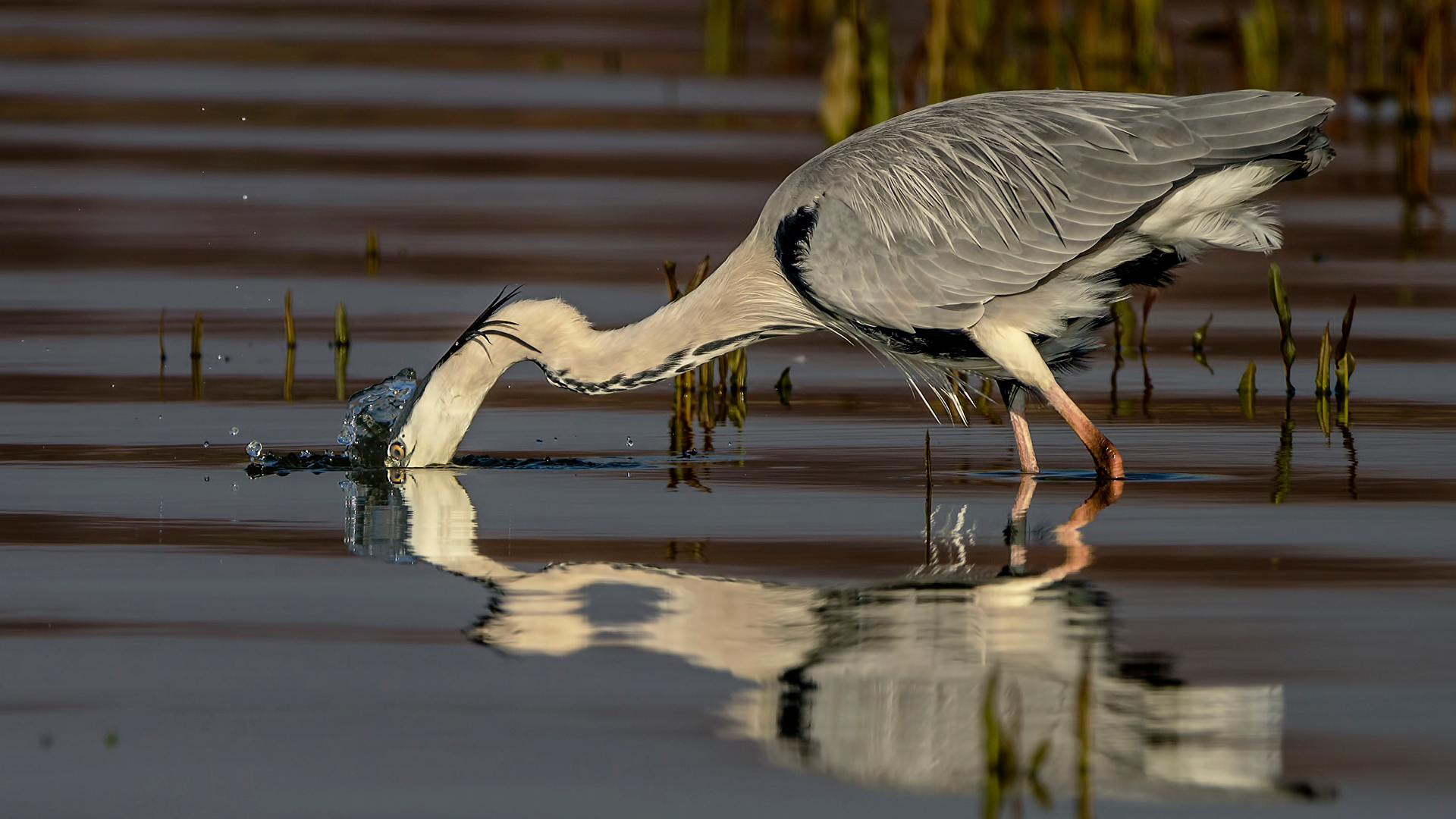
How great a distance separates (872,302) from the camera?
9.26 m

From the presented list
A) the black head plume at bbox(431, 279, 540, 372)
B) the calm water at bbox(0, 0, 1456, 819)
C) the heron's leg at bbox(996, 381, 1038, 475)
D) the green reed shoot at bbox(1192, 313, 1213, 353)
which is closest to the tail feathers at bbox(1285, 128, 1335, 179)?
the calm water at bbox(0, 0, 1456, 819)

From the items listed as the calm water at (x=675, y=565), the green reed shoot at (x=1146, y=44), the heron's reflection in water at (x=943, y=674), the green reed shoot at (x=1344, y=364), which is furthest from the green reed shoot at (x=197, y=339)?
the green reed shoot at (x=1146, y=44)

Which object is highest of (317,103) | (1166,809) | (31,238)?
(317,103)

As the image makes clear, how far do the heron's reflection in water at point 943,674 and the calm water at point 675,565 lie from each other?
2 cm

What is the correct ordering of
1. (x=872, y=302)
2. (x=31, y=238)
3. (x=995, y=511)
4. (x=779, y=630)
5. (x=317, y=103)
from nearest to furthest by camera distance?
(x=779, y=630) < (x=995, y=511) < (x=872, y=302) < (x=31, y=238) < (x=317, y=103)

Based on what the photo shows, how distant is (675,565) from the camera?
24.3 ft

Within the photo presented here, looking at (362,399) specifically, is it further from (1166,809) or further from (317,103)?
(317,103)

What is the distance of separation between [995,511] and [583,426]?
2.54 meters

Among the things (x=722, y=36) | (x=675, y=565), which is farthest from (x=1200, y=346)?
(x=722, y=36)

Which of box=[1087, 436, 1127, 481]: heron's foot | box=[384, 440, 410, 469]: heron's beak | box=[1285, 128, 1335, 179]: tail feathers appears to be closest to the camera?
box=[1087, 436, 1127, 481]: heron's foot

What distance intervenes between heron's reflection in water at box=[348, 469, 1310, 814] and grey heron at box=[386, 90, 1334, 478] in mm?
1581

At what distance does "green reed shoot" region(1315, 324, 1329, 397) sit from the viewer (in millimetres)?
10531

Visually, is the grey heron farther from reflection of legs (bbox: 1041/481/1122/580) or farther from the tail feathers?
reflection of legs (bbox: 1041/481/1122/580)

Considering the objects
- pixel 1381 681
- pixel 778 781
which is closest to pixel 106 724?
pixel 778 781
